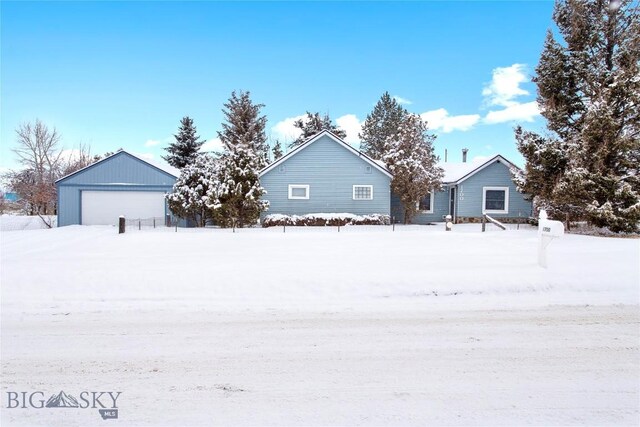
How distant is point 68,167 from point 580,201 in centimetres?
4250

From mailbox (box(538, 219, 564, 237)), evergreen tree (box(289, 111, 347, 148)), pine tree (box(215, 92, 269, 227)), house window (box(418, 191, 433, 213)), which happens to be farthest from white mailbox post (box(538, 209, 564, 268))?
evergreen tree (box(289, 111, 347, 148))

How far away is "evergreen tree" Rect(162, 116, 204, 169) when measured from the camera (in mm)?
33906

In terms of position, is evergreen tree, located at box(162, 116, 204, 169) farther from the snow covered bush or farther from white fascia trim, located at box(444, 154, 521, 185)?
white fascia trim, located at box(444, 154, 521, 185)

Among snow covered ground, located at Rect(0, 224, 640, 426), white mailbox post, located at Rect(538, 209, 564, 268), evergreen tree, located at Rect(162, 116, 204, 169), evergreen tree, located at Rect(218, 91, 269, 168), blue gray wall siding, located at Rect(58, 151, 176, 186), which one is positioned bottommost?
snow covered ground, located at Rect(0, 224, 640, 426)

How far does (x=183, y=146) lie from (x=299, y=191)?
62.1 feet

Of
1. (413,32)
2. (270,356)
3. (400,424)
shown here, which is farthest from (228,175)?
(400,424)

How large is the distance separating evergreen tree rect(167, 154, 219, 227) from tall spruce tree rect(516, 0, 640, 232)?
623 inches

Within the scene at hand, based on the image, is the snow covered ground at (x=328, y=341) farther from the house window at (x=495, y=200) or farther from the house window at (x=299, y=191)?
the house window at (x=495, y=200)

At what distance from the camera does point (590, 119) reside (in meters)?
14.1

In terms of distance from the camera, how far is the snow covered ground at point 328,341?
2660mm

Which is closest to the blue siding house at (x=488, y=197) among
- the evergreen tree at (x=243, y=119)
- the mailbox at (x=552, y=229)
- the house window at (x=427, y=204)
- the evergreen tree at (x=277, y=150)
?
the house window at (x=427, y=204)

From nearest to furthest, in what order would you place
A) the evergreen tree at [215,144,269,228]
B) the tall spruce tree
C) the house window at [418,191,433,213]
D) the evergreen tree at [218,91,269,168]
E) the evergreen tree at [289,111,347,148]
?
the tall spruce tree < the evergreen tree at [215,144,269,228] < the house window at [418,191,433,213] < the evergreen tree at [218,91,269,168] < the evergreen tree at [289,111,347,148]

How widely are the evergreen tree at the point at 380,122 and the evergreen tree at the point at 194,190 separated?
27.1 meters

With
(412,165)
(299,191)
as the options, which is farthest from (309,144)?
(412,165)
